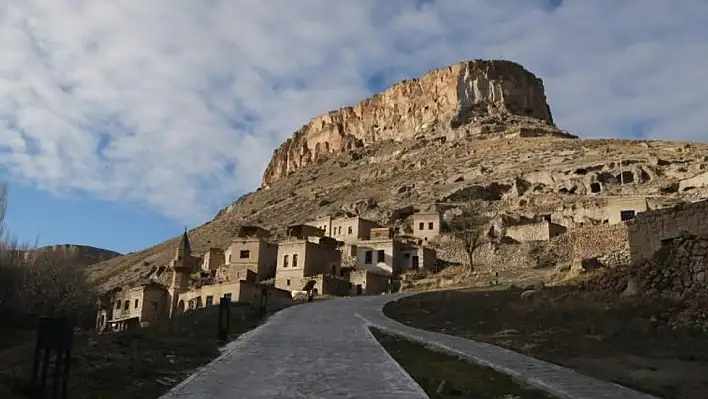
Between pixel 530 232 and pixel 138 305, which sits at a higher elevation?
pixel 530 232

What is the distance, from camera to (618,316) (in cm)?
1661

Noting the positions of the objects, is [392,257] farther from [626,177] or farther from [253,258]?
[626,177]

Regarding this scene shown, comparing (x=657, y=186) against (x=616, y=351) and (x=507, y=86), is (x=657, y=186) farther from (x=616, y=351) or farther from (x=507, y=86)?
(x=507, y=86)

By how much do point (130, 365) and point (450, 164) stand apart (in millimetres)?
85766

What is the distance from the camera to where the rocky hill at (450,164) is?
210 feet

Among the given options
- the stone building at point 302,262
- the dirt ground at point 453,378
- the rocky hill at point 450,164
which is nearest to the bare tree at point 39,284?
the stone building at point 302,262

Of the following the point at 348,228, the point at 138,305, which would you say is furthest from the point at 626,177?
the point at 138,305

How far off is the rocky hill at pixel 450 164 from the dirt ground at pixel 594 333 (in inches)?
1265

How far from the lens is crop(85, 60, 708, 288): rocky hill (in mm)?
63969

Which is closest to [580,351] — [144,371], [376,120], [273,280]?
[144,371]

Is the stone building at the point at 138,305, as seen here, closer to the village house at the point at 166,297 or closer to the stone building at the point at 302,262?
the village house at the point at 166,297

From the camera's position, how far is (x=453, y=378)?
10086mm

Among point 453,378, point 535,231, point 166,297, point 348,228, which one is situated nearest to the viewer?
point 453,378

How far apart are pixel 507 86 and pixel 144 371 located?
4888 inches
